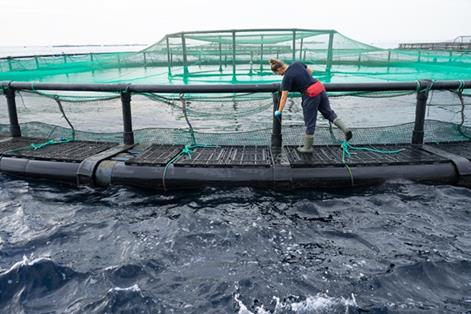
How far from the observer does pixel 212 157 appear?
19.8 feet

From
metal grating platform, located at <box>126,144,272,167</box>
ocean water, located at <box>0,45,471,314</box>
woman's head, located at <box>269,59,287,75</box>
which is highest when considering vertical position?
woman's head, located at <box>269,59,287,75</box>

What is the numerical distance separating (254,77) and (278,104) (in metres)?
11.5

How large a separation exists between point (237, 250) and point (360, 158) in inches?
116

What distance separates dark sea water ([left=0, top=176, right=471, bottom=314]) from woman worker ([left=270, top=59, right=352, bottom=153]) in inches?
46.3

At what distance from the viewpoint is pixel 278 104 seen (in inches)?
241

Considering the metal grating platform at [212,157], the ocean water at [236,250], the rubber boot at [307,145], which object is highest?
the rubber boot at [307,145]

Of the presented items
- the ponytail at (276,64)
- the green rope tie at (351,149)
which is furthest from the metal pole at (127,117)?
the green rope tie at (351,149)

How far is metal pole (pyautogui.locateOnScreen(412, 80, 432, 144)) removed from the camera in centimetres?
602

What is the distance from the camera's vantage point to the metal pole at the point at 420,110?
6.02m

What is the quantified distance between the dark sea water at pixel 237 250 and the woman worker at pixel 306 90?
118cm

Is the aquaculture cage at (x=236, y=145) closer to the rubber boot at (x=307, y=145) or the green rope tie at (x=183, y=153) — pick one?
the green rope tie at (x=183, y=153)

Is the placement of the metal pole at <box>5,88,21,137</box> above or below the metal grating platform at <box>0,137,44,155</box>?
above

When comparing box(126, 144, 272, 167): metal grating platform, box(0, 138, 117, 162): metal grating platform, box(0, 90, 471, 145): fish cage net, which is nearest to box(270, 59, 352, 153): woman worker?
box(0, 90, 471, 145): fish cage net

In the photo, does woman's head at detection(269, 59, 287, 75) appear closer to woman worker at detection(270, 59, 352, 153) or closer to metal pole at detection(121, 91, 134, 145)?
woman worker at detection(270, 59, 352, 153)
